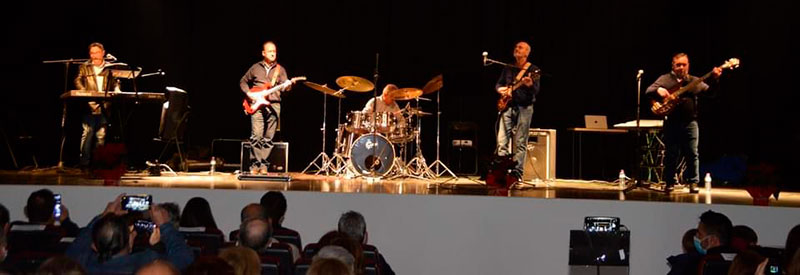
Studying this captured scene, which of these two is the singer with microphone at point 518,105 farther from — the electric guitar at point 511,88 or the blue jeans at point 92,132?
the blue jeans at point 92,132

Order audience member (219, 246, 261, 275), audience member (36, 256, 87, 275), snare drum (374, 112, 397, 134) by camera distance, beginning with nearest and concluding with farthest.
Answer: audience member (36, 256, 87, 275), audience member (219, 246, 261, 275), snare drum (374, 112, 397, 134)

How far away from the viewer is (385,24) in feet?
46.5

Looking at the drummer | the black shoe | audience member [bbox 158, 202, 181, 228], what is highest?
the drummer

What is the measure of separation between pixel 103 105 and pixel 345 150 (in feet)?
10.3

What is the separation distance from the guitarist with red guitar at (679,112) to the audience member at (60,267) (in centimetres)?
740

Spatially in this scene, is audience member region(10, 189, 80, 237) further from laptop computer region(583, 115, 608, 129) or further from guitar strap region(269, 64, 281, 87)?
laptop computer region(583, 115, 608, 129)

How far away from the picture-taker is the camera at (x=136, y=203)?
20.5 ft

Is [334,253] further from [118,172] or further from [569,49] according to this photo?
[569,49]

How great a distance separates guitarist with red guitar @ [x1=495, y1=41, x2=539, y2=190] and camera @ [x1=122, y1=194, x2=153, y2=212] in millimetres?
5087

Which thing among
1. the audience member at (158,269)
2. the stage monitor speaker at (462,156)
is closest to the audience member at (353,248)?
the audience member at (158,269)

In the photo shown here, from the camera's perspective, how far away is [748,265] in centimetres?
447

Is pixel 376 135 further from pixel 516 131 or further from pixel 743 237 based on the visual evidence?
pixel 743 237

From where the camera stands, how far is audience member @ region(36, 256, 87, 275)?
3562 millimetres

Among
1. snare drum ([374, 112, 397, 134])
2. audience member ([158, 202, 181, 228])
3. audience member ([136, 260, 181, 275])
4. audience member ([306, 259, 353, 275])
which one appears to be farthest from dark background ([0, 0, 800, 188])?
audience member ([136, 260, 181, 275])
